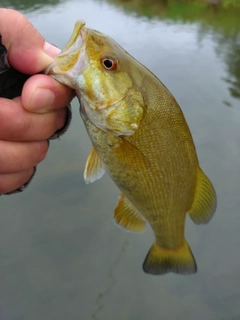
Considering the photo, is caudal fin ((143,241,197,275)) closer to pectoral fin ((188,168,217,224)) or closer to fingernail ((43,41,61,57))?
pectoral fin ((188,168,217,224))

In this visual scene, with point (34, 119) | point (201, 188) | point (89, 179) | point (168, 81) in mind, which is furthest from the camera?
point (168, 81)

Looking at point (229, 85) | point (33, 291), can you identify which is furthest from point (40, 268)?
point (229, 85)

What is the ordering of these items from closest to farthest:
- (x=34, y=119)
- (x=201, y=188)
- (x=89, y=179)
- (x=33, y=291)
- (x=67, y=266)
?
(x=34, y=119)
(x=89, y=179)
(x=201, y=188)
(x=33, y=291)
(x=67, y=266)

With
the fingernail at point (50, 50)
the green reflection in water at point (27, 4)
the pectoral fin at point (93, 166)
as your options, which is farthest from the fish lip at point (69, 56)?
the green reflection in water at point (27, 4)

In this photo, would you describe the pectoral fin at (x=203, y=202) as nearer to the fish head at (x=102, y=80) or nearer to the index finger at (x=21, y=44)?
the fish head at (x=102, y=80)

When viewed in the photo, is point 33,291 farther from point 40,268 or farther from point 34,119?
point 34,119

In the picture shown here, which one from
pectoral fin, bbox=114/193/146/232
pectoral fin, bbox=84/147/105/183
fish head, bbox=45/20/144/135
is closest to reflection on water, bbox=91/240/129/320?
pectoral fin, bbox=114/193/146/232
